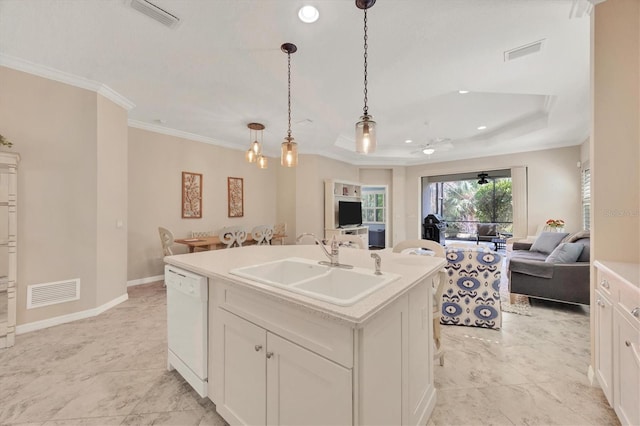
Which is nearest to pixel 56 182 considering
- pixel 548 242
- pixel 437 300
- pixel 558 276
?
pixel 437 300

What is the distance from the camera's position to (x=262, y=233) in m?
4.78

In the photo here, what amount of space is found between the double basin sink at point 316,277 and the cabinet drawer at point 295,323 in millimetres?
88

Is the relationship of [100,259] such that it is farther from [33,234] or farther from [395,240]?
[395,240]

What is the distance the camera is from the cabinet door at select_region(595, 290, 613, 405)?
1.54 metres

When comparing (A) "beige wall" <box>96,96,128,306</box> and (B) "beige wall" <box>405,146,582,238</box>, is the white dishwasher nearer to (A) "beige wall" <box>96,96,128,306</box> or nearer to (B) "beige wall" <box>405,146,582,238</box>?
(A) "beige wall" <box>96,96,128,306</box>

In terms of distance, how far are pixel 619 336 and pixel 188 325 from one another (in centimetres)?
252

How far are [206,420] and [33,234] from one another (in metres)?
2.71

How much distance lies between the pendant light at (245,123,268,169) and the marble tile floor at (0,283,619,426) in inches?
86.0

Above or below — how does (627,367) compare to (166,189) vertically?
below

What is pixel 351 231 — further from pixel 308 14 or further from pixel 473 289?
pixel 308 14

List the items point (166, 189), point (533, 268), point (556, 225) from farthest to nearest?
point (556, 225), point (166, 189), point (533, 268)

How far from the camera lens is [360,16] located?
1917 mm

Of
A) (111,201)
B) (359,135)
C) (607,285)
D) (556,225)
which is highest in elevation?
(359,135)

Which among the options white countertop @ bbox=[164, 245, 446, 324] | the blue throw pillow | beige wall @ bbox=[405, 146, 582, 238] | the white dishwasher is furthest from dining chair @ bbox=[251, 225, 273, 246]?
beige wall @ bbox=[405, 146, 582, 238]
